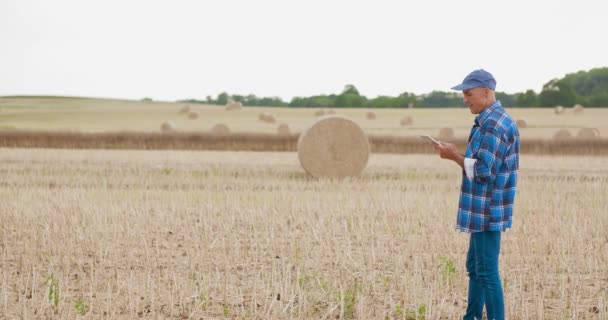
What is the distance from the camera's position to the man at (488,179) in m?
5.00

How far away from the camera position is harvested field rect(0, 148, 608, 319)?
6.02 metres

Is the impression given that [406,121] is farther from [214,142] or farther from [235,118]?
[214,142]

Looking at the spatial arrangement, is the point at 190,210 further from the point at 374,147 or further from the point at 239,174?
the point at 374,147

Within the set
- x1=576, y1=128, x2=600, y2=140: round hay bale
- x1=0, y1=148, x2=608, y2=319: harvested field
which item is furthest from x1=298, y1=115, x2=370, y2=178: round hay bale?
x1=576, y1=128, x2=600, y2=140: round hay bale

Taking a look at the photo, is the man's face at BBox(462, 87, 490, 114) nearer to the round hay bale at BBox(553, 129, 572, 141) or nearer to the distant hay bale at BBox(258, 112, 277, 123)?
the round hay bale at BBox(553, 129, 572, 141)

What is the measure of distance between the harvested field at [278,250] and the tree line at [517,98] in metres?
37.4

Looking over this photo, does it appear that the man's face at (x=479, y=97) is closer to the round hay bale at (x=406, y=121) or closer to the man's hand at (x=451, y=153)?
the man's hand at (x=451, y=153)

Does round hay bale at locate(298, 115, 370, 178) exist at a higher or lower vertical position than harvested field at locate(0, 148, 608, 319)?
higher

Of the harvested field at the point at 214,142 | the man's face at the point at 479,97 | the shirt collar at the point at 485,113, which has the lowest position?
the harvested field at the point at 214,142

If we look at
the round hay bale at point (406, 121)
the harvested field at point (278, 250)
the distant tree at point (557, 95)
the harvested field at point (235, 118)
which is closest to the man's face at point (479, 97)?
the harvested field at point (278, 250)

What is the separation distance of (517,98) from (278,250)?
47006 mm

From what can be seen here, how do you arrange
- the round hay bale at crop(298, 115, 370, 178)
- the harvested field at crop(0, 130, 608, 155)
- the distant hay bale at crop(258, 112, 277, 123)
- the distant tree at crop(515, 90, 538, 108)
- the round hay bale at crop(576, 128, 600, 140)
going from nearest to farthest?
1. the round hay bale at crop(298, 115, 370, 178)
2. the harvested field at crop(0, 130, 608, 155)
3. the round hay bale at crop(576, 128, 600, 140)
4. the distant hay bale at crop(258, 112, 277, 123)
5. the distant tree at crop(515, 90, 538, 108)

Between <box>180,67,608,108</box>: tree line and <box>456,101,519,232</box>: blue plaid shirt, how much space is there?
45.4 meters

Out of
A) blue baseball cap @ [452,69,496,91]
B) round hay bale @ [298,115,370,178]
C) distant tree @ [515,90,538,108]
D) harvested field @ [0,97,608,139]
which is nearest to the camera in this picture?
blue baseball cap @ [452,69,496,91]
